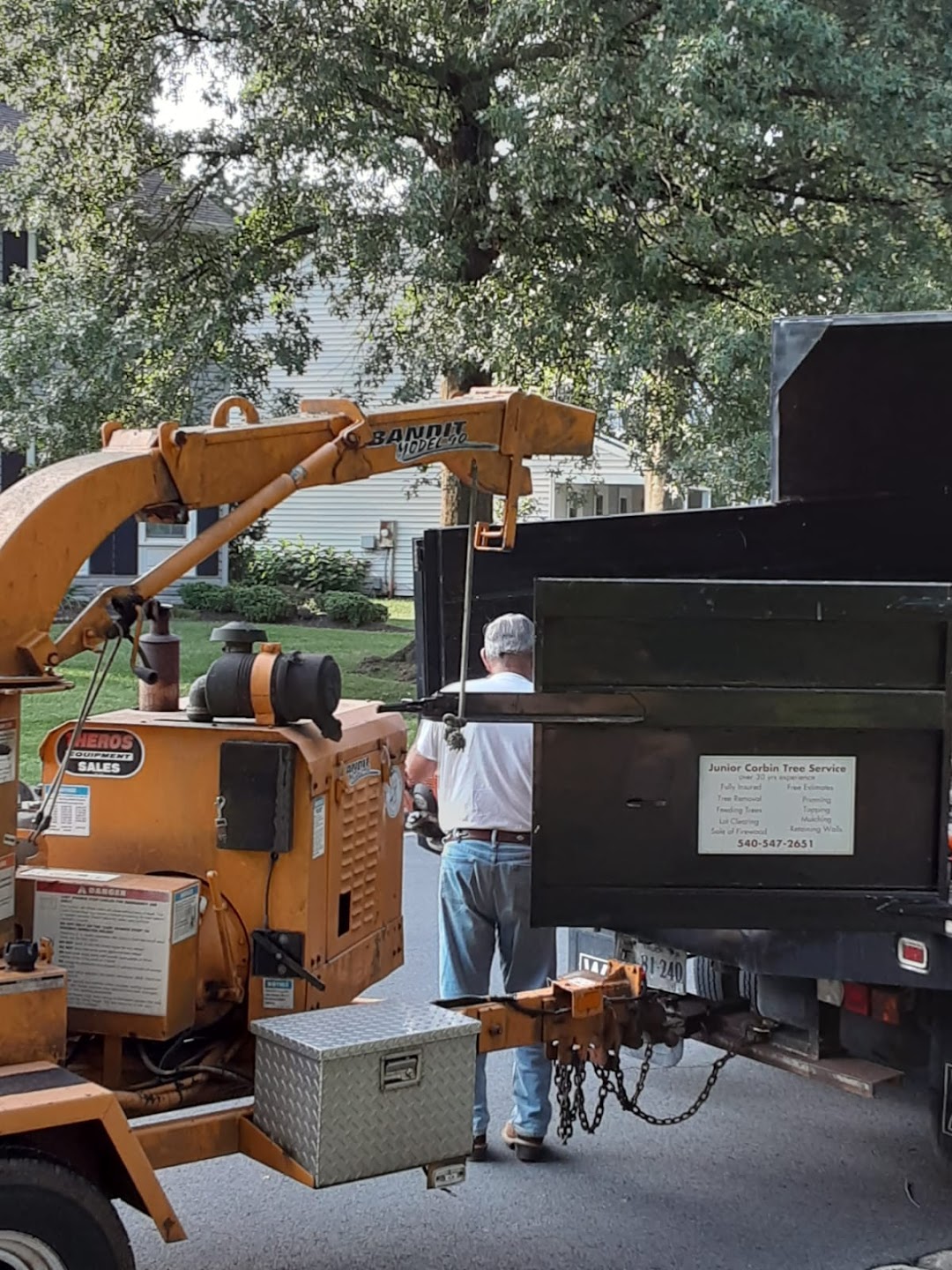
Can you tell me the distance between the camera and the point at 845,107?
1151cm

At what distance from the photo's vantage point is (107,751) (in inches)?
163

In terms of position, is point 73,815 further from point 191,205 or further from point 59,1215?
point 191,205

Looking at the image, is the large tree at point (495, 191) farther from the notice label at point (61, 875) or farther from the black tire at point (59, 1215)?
the black tire at point (59, 1215)

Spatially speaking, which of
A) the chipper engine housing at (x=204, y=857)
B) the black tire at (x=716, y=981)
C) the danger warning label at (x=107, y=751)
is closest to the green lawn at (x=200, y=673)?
the danger warning label at (x=107, y=751)

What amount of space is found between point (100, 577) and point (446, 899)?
1795cm

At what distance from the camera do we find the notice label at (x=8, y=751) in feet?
11.2

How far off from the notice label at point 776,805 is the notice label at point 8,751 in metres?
1.79

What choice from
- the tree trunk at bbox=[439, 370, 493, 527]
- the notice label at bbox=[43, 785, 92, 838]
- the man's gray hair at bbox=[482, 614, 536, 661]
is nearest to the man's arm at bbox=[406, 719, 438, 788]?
the man's gray hair at bbox=[482, 614, 536, 661]

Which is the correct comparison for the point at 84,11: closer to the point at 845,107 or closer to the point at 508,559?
the point at 845,107

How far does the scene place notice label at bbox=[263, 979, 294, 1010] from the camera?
4.06 meters

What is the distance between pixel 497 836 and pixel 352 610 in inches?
727

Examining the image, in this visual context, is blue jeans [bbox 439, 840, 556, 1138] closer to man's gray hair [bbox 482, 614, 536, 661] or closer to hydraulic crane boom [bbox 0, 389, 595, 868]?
man's gray hair [bbox 482, 614, 536, 661]

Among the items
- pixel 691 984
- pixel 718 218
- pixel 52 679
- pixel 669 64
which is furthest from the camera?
pixel 718 218

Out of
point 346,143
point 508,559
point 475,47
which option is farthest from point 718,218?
point 508,559
